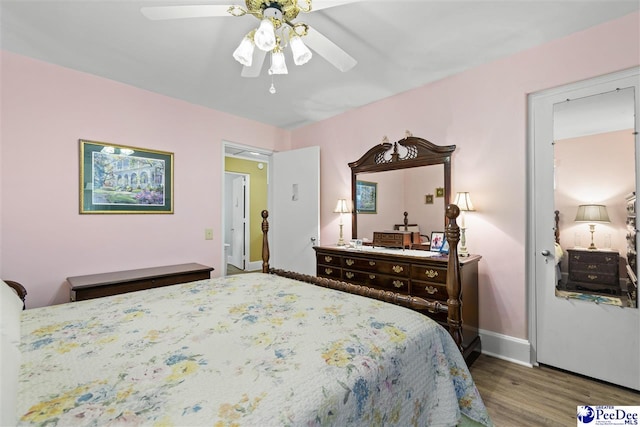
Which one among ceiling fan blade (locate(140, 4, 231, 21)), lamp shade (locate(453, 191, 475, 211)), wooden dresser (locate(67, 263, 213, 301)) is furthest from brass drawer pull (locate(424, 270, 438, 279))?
ceiling fan blade (locate(140, 4, 231, 21))

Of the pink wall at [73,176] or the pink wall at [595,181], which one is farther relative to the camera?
the pink wall at [73,176]

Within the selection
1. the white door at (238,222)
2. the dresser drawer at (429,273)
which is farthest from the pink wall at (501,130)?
the white door at (238,222)

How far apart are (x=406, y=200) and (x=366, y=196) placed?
0.51 m

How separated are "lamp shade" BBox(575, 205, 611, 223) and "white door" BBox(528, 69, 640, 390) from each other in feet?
0.54

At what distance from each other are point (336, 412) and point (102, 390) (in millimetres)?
663

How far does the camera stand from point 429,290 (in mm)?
2457

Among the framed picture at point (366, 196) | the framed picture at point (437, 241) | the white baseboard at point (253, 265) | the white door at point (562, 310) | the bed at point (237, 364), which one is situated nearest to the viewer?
the bed at point (237, 364)

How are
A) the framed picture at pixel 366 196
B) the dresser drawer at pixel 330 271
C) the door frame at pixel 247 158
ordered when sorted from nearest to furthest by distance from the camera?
the dresser drawer at pixel 330 271 < the framed picture at pixel 366 196 < the door frame at pixel 247 158

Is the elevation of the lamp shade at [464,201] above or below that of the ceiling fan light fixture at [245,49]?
below

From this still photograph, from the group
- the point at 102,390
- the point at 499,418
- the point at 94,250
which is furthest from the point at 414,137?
the point at 94,250

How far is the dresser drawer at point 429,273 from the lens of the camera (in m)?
2.39

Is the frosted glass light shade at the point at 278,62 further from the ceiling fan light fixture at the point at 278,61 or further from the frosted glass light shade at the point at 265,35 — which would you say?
the frosted glass light shade at the point at 265,35

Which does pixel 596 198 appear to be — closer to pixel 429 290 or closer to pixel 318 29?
pixel 429 290

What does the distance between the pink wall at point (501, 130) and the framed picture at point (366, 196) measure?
0.74 meters
